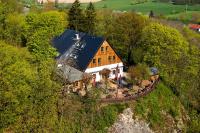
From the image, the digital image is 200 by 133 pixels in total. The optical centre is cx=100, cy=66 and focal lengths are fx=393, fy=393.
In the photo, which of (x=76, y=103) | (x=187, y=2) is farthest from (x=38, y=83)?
(x=187, y=2)

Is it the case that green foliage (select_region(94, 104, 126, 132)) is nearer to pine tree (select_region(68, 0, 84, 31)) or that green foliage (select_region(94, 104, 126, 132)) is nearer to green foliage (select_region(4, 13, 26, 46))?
green foliage (select_region(4, 13, 26, 46))

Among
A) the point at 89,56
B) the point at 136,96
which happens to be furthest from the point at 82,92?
the point at 89,56

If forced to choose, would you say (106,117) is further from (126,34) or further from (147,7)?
(147,7)

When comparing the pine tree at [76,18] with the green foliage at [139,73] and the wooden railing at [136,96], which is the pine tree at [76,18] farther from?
the wooden railing at [136,96]

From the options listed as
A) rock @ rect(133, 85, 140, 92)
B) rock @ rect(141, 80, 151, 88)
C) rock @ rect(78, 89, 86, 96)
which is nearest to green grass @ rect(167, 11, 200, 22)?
rock @ rect(141, 80, 151, 88)

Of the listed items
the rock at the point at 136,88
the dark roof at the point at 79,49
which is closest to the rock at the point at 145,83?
the rock at the point at 136,88
